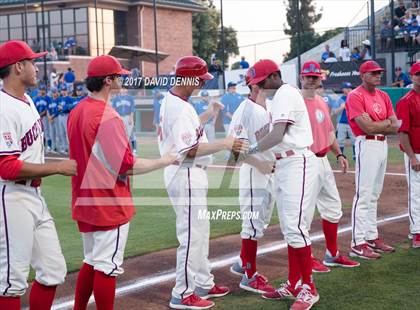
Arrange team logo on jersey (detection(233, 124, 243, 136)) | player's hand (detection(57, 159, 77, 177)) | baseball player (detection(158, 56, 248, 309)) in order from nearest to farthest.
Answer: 1. player's hand (detection(57, 159, 77, 177))
2. baseball player (detection(158, 56, 248, 309))
3. team logo on jersey (detection(233, 124, 243, 136))

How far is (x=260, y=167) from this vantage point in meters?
6.33

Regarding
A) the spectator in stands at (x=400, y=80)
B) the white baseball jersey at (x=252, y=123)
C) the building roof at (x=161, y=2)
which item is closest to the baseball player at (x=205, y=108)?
the spectator in stands at (x=400, y=80)

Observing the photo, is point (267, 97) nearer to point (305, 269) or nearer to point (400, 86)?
point (305, 269)

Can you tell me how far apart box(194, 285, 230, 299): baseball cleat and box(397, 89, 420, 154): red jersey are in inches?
125

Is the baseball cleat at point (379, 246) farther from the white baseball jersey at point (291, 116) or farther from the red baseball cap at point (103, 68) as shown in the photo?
the red baseball cap at point (103, 68)

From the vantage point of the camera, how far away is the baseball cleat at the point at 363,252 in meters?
7.15

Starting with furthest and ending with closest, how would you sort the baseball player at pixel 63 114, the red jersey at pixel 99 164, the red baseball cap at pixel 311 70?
the baseball player at pixel 63 114, the red baseball cap at pixel 311 70, the red jersey at pixel 99 164

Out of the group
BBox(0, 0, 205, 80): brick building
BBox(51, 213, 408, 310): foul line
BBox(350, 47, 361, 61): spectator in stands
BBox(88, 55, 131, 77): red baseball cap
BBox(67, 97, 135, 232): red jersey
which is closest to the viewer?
BBox(67, 97, 135, 232): red jersey

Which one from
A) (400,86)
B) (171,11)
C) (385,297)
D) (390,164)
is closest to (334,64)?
(400,86)

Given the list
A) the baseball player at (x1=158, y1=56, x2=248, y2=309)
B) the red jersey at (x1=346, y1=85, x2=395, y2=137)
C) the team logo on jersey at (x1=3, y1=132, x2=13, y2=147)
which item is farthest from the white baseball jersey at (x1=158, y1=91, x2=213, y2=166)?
the red jersey at (x1=346, y1=85, x2=395, y2=137)

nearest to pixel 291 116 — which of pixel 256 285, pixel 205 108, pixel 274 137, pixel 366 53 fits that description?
pixel 274 137

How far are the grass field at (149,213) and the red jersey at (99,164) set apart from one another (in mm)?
2460

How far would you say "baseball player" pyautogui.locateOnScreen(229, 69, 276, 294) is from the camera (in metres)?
6.34

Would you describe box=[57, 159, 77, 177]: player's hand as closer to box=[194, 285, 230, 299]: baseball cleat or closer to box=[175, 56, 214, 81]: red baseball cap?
box=[175, 56, 214, 81]: red baseball cap
